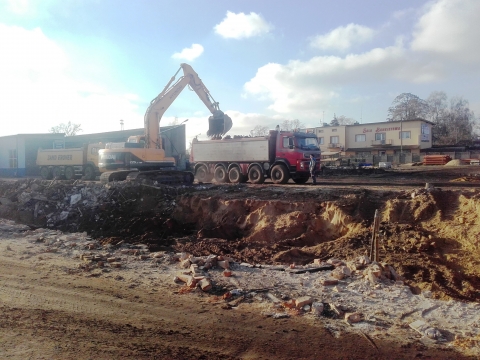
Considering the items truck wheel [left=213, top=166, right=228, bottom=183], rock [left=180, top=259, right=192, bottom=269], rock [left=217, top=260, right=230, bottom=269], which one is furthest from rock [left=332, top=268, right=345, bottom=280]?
truck wheel [left=213, top=166, right=228, bottom=183]

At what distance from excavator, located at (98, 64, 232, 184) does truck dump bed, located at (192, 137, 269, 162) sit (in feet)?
2.52

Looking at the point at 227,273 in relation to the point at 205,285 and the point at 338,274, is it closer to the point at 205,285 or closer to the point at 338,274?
the point at 205,285

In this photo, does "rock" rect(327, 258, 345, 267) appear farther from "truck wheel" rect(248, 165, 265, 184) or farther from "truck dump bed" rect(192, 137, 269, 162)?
"truck dump bed" rect(192, 137, 269, 162)

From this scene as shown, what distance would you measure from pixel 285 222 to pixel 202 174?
1277cm

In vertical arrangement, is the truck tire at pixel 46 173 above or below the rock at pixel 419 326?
above

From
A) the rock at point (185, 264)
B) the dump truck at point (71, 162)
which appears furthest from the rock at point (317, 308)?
the dump truck at point (71, 162)

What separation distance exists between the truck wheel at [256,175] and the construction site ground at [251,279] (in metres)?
6.32

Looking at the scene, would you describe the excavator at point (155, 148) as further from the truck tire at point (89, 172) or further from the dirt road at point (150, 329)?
the dirt road at point (150, 329)

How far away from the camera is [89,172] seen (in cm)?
2748

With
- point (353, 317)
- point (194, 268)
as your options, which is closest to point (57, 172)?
point (194, 268)

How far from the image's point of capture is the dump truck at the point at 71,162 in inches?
1075

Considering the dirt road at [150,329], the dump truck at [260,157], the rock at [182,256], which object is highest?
the dump truck at [260,157]

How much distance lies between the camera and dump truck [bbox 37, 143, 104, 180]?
27.3m

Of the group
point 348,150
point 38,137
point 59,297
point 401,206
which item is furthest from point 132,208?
point 348,150
